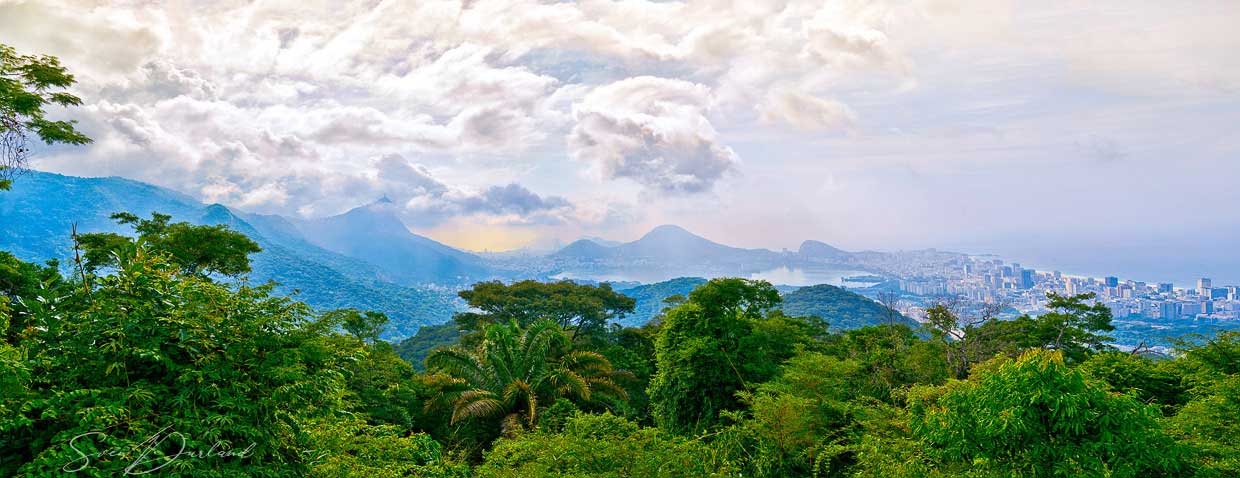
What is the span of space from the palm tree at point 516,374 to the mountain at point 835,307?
142 feet

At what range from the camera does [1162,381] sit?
10.4 m

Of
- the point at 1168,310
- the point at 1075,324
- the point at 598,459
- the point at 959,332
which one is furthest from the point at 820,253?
the point at 598,459

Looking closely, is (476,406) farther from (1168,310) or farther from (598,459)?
(1168,310)

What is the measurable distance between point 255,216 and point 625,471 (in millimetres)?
213057

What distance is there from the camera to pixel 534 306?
2945 cm

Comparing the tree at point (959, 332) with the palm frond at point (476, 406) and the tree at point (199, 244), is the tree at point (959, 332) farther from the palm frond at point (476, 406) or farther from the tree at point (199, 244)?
the tree at point (199, 244)

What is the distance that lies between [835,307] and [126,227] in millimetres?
92553

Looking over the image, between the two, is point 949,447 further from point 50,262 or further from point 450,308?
point 450,308

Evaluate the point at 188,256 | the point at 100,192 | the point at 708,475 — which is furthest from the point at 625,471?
the point at 100,192

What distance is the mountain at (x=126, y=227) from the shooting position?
89.4m

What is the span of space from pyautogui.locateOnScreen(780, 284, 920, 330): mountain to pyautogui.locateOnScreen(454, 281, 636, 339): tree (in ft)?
98.3

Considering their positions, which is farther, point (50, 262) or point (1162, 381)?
point (50, 262)

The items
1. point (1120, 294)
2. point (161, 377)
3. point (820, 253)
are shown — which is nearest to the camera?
point (161, 377)

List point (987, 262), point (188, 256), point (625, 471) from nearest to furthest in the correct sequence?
point (625, 471) < point (188, 256) < point (987, 262)
